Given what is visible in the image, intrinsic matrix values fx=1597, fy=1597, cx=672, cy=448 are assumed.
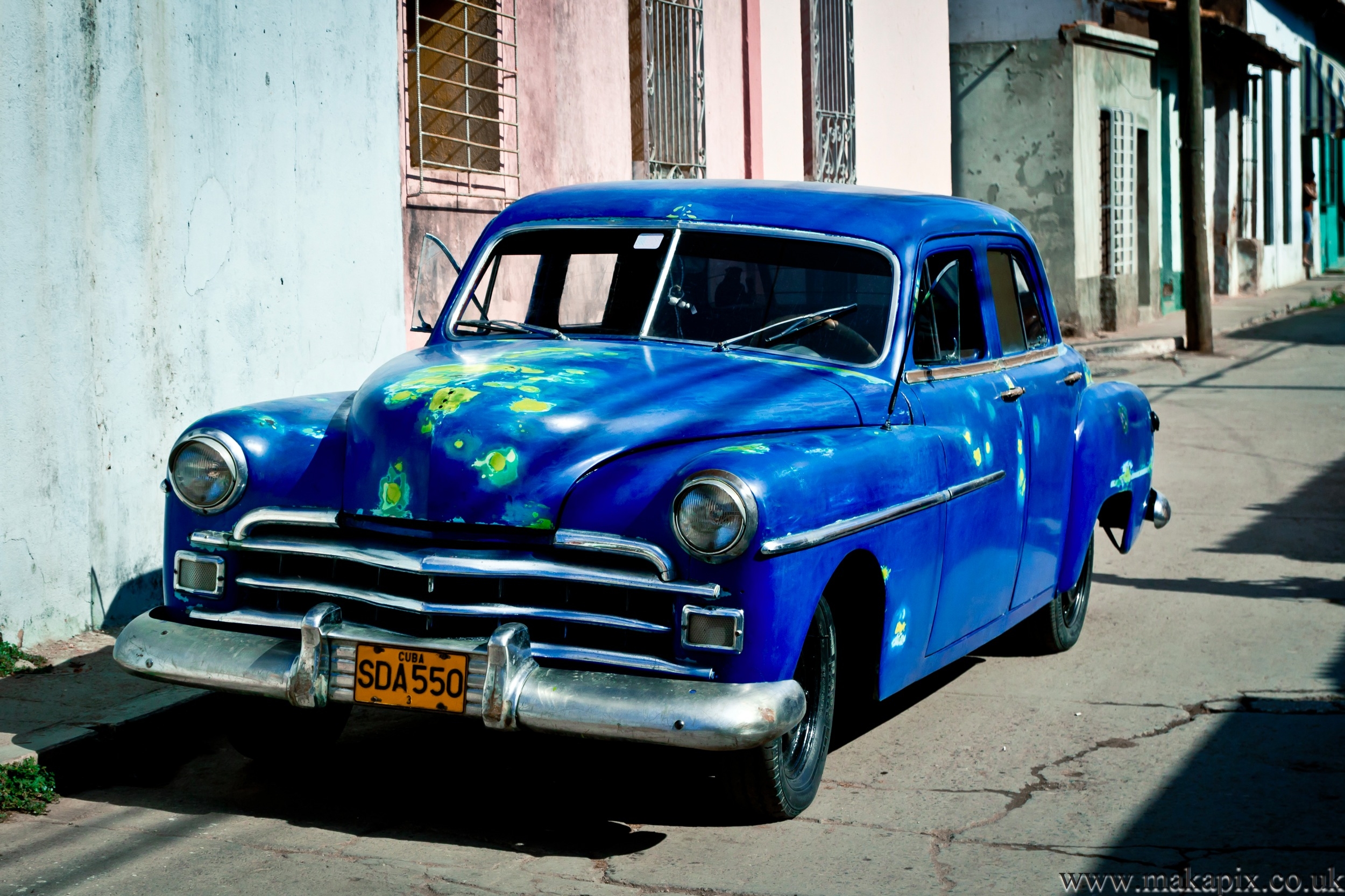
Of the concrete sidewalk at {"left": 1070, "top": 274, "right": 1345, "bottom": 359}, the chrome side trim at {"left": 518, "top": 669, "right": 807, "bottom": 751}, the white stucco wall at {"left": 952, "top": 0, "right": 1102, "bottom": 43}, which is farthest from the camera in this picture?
the white stucco wall at {"left": 952, "top": 0, "right": 1102, "bottom": 43}

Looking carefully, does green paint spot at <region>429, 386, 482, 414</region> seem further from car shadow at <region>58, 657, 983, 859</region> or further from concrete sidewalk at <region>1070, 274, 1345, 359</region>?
concrete sidewalk at <region>1070, 274, 1345, 359</region>

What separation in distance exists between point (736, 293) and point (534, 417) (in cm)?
109

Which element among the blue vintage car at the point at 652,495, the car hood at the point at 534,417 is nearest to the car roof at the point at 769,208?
the blue vintage car at the point at 652,495

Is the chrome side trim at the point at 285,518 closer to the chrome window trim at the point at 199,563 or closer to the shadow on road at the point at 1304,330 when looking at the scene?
the chrome window trim at the point at 199,563

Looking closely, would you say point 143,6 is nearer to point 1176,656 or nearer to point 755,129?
point 1176,656

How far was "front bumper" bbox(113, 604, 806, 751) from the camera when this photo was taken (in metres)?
3.63

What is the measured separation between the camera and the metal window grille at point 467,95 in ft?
29.5

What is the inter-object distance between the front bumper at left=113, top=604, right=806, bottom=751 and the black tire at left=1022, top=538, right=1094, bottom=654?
99.4 inches

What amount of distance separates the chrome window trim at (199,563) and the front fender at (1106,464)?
10.0ft

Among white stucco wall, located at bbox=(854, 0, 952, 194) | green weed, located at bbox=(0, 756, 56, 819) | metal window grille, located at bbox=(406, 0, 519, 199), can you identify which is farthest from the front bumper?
white stucco wall, located at bbox=(854, 0, 952, 194)

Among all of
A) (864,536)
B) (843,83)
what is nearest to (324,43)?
(864,536)

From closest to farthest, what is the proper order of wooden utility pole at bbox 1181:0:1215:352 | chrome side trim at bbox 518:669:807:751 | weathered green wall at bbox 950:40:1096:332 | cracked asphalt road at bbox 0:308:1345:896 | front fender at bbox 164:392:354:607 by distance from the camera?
chrome side trim at bbox 518:669:807:751, cracked asphalt road at bbox 0:308:1345:896, front fender at bbox 164:392:354:607, wooden utility pole at bbox 1181:0:1215:352, weathered green wall at bbox 950:40:1096:332

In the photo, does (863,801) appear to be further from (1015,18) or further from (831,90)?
(1015,18)

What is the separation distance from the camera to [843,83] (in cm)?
1462
